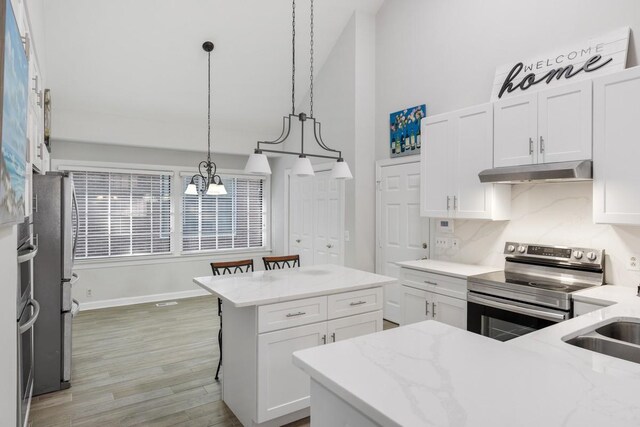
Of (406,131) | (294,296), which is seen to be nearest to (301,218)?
(406,131)

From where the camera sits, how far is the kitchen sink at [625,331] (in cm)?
180

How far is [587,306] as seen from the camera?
2.48 m

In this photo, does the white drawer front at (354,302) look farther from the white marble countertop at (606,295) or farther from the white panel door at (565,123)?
the white panel door at (565,123)

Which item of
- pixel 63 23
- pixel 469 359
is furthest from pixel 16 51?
pixel 63 23

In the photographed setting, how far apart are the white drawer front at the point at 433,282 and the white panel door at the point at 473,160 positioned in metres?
0.60

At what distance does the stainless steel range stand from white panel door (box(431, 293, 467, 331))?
75mm

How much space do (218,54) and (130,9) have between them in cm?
107

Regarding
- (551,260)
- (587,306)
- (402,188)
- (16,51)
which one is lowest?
(587,306)

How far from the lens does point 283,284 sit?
2680 mm

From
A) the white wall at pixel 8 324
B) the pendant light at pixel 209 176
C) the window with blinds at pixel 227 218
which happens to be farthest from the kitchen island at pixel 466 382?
the window with blinds at pixel 227 218

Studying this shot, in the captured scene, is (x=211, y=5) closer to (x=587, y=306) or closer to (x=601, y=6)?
(x=601, y=6)

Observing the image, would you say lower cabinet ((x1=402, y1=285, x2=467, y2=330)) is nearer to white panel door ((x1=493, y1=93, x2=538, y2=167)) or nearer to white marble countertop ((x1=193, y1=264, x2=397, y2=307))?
white marble countertop ((x1=193, y1=264, x2=397, y2=307))

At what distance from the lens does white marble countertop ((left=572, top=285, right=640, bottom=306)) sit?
2381 mm

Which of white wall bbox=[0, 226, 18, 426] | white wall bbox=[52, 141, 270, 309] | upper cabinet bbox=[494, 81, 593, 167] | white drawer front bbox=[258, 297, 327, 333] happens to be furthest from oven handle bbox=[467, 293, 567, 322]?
white wall bbox=[52, 141, 270, 309]
